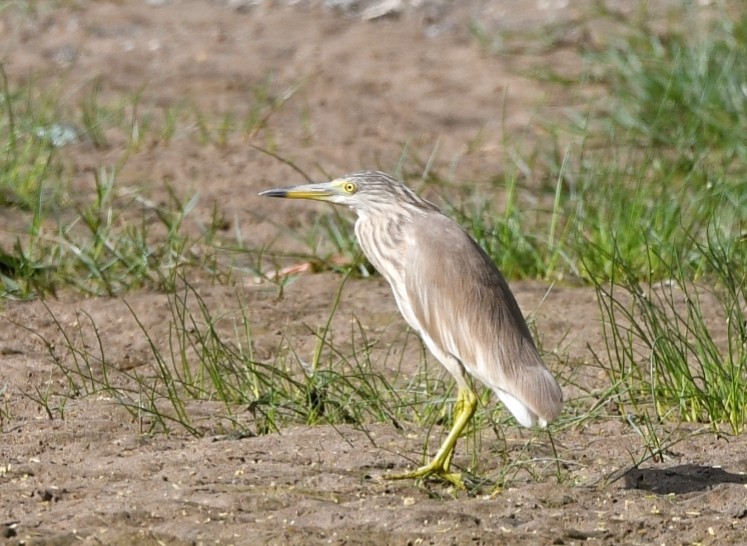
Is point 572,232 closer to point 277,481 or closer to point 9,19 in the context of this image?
point 277,481

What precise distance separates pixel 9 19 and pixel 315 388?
5906 mm

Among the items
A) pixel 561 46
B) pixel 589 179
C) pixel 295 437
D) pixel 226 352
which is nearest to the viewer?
pixel 295 437

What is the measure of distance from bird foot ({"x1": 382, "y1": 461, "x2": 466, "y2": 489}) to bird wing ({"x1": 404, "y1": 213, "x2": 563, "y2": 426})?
0.25 metres

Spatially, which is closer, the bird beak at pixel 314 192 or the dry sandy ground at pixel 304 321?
the dry sandy ground at pixel 304 321

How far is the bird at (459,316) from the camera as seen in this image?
418cm

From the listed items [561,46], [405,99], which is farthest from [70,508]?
[561,46]

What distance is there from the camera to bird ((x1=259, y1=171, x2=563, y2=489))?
418cm

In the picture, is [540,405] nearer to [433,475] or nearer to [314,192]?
[433,475]

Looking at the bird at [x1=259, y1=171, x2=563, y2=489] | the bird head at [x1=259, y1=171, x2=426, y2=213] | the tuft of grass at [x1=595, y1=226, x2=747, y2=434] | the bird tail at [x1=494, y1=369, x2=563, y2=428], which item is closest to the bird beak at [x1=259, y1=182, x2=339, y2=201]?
the bird head at [x1=259, y1=171, x2=426, y2=213]

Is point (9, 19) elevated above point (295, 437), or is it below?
above

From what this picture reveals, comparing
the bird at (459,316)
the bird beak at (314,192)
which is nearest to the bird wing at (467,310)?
the bird at (459,316)

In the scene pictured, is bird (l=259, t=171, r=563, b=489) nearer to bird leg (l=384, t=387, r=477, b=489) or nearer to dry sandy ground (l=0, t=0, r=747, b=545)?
bird leg (l=384, t=387, r=477, b=489)

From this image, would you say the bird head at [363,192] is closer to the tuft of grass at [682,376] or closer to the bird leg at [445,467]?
the tuft of grass at [682,376]

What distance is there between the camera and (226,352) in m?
5.27
